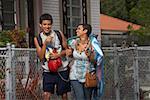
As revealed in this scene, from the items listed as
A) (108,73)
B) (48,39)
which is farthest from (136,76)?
(48,39)

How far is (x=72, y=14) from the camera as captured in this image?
16.3 m

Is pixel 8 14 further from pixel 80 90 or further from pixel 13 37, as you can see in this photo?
pixel 80 90

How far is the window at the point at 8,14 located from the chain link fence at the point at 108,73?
17.2 ft

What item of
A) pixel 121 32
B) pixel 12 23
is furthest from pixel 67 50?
pixel 121 32

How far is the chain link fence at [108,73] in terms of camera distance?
8.35 m

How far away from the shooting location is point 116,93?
9.41 m

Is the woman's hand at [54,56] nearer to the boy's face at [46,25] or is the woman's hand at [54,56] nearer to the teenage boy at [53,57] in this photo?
the teenage boy at [53,57]

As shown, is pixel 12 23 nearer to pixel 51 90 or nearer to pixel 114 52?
pixel 114 52

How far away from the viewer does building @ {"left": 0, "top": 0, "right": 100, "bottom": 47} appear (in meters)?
14.4

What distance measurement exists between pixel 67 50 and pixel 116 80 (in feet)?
6.83

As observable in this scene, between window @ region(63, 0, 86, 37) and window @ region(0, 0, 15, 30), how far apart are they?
1983mm

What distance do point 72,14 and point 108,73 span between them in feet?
22.5

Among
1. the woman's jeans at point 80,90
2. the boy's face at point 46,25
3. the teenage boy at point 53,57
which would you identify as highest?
the boy's face at point 46,25

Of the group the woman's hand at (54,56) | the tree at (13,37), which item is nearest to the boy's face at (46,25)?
the woman's hand at (54,56)
